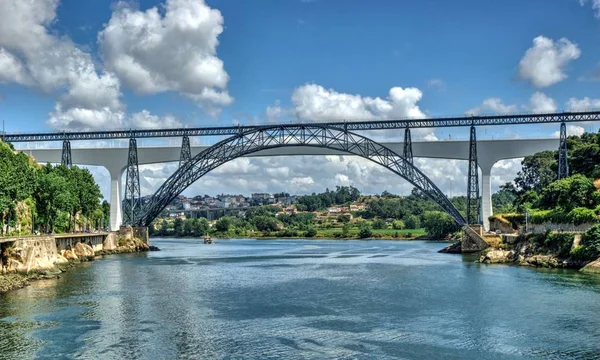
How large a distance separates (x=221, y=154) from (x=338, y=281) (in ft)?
104

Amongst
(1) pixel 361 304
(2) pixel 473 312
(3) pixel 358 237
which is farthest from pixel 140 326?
(3) pixel 358 237

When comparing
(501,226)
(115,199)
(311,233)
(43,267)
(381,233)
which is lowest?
(311,233)

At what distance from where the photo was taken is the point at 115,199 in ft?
237

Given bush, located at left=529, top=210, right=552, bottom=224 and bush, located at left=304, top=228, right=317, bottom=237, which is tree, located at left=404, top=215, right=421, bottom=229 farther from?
bush, located at left=529, top=210, right=552, bottom=224

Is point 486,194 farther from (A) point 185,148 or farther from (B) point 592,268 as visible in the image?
(A) point 185,148

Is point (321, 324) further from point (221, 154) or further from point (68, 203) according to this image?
point (221, 154)

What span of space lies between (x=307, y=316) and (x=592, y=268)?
20.9 metres

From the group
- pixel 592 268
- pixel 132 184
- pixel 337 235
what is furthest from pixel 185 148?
pixel 337 235

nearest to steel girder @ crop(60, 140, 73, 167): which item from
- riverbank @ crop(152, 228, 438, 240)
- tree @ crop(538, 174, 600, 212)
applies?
tree @ crop(538, 174, 600, 212)

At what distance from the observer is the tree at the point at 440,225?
9638 centimetres

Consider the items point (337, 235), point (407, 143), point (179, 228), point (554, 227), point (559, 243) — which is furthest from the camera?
point (179, 228)

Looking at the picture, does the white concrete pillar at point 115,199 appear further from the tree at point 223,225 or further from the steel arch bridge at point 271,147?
the tree at point 223,225

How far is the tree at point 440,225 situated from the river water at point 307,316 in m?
57.7

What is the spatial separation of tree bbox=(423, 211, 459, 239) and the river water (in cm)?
5766
